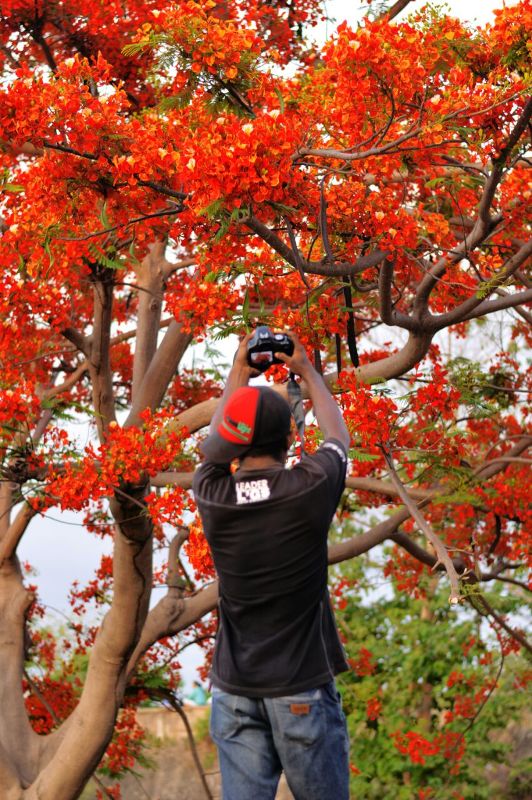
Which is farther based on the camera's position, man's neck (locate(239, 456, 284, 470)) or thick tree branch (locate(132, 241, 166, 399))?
thick tree branch (locate(132, 241, 166, 399))

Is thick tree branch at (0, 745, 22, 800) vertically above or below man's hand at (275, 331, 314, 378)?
below

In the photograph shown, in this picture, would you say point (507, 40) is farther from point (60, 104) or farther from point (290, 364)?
→ point (290, 364)

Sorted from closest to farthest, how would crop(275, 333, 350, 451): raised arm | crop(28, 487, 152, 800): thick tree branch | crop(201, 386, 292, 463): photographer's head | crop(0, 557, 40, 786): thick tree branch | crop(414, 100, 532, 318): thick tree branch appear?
crop(201, 386, 292, 463): photographer's head → crop(275, 333, 350, 451): raised arm → crop(414, 100, 532, 318): thick tree branch → crop(28, 487, 152, 800): thick tree branch → crop(0, 557, 40, 786): thick tree branch

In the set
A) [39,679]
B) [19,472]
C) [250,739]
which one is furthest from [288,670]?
[39,679]

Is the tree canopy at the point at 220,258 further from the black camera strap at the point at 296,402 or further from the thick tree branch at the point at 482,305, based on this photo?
the black camera strap at the point at 296,402

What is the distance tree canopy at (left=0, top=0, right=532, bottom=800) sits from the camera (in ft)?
17.7

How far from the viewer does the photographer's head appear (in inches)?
117

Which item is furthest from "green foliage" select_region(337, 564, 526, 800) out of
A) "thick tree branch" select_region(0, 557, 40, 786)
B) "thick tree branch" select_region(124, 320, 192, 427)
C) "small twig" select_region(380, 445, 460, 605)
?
"small twig" select_region(380, 445, 460, 605)

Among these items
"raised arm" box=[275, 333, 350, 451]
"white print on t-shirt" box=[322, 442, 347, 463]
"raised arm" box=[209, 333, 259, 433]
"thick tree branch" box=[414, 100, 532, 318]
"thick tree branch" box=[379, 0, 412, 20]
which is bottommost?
"white print on t-shirt" box=[322, 442, 347, 463]

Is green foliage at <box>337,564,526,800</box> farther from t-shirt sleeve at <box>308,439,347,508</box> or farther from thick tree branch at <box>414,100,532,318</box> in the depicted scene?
t-shirt sleeve at <box>308,439,347,508</box>

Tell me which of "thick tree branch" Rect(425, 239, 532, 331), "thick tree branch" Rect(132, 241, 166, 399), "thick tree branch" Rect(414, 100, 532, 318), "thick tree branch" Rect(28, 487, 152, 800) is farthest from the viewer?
"thick tree branch" Rect(132, 241, 166, 399)

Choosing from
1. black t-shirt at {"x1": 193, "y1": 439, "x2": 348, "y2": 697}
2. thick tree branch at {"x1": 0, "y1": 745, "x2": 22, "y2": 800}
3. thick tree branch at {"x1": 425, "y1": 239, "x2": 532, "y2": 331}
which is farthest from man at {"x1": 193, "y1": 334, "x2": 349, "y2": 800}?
thick tree branch at {"x1": 0, "y1": 745, "x2": 22, "y2": 800}

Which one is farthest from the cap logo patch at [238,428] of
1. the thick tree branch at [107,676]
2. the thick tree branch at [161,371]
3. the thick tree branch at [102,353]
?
the thick tree branch at [161,371]

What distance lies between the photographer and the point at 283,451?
313 cm
